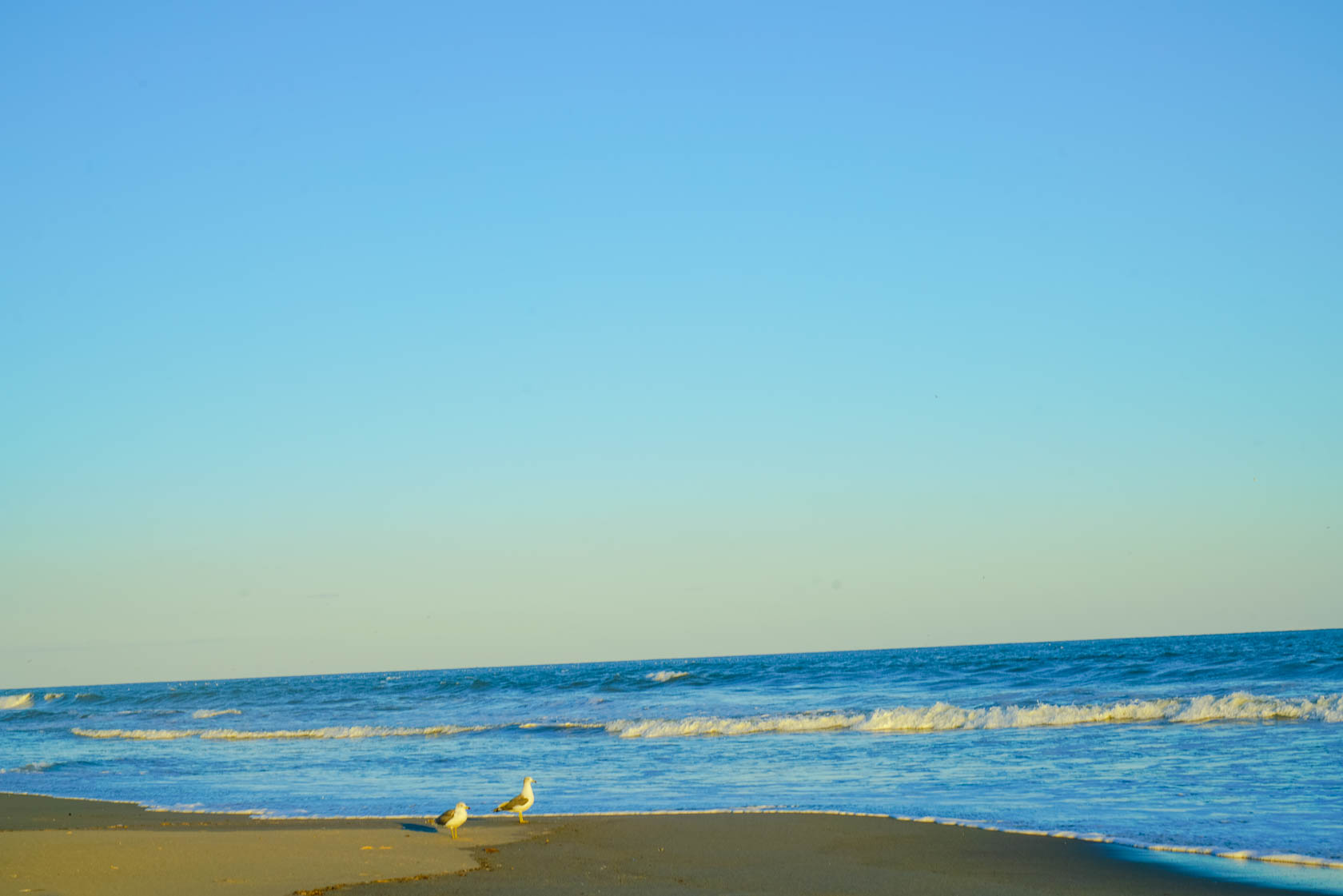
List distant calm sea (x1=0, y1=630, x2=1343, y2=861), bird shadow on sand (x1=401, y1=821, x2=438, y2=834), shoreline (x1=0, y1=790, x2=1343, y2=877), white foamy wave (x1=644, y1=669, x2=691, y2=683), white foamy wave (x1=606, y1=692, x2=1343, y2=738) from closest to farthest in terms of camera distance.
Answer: shoreline (x1=0, y1=790, x2=1343, y2=877), bird shadow on sand (x1=401, y1=821, x2=438, y2=834), distant calm sea (x1=0, y1=630, x2=1343, y2=861), white foamy wave (x1=606, y1=692, x2=1343, y2=738), white foamy wave (x1=644, y1=669, x2=691, y2=683)

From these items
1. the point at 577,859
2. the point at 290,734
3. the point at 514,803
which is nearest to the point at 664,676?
the point at 290,734

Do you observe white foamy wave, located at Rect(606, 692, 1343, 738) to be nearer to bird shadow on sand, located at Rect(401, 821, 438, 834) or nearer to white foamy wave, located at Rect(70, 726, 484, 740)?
white foamy wave, located at Rect(70, 726, 484, 740)

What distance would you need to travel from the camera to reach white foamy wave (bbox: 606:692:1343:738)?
20578 millimetres

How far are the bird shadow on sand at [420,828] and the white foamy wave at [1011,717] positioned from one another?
11.3 metres

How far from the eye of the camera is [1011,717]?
2267 cm

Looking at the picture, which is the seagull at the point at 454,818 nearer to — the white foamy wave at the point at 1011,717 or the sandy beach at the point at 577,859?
the sandy beach at the point at 577,859

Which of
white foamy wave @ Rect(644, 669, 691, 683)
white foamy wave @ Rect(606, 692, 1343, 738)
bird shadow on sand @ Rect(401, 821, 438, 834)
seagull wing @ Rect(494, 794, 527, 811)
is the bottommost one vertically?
white foamy wave @ Rect(644, 669, 691, 683)

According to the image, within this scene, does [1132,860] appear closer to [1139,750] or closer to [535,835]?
[535,835]

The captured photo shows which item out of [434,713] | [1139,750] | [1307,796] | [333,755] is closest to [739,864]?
[1307,796]

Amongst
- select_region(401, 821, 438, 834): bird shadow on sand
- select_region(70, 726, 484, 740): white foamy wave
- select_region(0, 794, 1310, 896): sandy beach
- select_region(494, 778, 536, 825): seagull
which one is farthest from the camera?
select_region(70, 726, 484, 740): white foamy wave

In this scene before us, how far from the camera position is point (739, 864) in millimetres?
9312

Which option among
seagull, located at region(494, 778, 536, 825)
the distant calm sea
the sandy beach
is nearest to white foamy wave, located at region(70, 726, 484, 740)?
the distant calm sea

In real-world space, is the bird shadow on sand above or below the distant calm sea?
above

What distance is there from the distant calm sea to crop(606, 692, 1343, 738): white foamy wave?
69 millimetres
